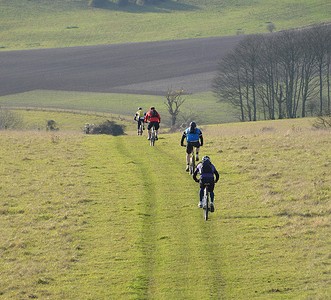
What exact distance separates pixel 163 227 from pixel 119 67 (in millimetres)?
117439

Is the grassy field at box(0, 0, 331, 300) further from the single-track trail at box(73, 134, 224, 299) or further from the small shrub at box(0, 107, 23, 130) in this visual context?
the small shrub at box(0, 107, 23, 130)

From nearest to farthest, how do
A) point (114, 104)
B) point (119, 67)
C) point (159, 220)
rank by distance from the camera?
point (159, 220), point (114, 104), point (119, 67)

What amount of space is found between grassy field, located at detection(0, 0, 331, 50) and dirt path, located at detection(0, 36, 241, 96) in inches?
389

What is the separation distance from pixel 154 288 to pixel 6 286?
12.5 feet

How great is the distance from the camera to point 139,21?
186250 mm

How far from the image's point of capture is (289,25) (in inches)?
6791

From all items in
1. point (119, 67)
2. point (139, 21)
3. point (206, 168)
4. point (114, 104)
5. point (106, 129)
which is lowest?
point (206, 168)

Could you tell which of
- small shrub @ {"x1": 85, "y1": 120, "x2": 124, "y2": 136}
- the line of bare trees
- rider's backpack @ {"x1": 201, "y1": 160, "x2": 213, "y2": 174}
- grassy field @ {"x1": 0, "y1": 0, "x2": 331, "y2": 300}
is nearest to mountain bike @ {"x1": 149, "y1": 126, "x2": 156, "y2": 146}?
grassy field @ {"x1": 0, "y1": 0, "x2": 331, "y2": 300}

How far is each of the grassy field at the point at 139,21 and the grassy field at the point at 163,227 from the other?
129m

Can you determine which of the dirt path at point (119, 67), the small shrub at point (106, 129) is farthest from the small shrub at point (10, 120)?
the dirt path at point (119, 67)

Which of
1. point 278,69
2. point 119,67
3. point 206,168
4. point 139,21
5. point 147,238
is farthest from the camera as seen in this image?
point 139,21

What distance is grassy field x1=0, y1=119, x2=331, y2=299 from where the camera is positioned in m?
21.8

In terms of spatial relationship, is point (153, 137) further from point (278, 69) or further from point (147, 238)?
point (278, 69)

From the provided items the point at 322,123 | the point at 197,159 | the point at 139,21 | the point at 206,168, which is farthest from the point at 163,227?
the point at 139,21
